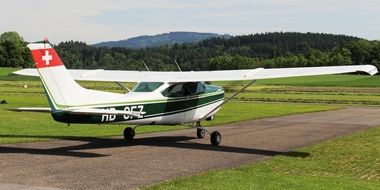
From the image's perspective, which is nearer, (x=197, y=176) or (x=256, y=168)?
(x=197, y=176)

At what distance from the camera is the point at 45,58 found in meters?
14.2

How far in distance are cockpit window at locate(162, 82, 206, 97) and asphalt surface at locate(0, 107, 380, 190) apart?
1.72 m

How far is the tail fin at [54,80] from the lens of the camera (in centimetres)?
1405

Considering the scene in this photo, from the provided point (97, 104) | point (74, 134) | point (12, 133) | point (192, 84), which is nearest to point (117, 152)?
point (97, 104)

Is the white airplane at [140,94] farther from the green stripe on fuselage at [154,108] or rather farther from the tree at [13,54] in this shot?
the tree at [13,54]

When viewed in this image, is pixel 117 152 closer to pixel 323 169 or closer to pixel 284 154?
pixel 284 154

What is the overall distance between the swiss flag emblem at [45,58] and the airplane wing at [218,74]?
155 inches

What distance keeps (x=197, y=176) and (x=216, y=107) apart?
7.64 m

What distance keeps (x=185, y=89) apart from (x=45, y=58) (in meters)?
5.30

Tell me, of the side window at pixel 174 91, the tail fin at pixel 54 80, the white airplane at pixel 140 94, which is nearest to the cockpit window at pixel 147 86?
the white airplane at pixel 140 94

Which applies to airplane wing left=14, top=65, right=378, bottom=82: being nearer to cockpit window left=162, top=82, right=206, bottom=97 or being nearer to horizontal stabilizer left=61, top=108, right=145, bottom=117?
cockpit window left=162, top=82, right=206, bottom=97

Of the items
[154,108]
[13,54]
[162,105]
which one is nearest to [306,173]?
[154,108]

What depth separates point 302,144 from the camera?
59.4 feet

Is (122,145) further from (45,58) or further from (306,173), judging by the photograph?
(306,173)
